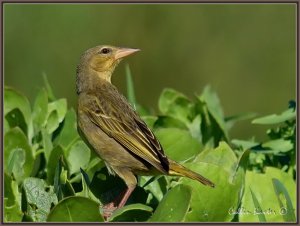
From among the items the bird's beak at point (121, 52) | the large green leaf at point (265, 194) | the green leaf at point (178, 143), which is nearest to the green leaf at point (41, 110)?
the green leaf at point (178, 143)

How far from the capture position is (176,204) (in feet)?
11.4

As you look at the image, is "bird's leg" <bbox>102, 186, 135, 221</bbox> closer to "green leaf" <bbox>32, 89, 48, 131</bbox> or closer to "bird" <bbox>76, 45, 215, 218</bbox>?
"bird" <bbox>76, 45, 215, 218</bbox>

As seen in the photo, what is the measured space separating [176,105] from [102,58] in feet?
2.84

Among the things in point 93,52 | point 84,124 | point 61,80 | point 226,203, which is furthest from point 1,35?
point 61,80

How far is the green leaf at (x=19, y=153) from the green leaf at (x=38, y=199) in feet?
1.41

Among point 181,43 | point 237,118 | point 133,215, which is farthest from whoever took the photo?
point 181,43

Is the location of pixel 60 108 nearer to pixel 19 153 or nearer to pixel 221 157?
pixel 19 153

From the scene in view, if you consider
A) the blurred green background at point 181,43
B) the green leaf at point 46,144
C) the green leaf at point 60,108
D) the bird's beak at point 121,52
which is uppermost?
the bird's beak at point 121,52

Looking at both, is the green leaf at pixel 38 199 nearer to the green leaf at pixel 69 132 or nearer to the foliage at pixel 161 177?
the foliage at pixel 161 177

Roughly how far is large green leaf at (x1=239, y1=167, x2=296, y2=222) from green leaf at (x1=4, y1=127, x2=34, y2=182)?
1.19 meters

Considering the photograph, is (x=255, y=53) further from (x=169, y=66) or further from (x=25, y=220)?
(x=25, y=220)

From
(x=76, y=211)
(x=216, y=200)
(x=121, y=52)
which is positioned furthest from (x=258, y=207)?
(x=121, y=52)

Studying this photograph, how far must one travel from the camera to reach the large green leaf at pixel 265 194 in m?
4.06

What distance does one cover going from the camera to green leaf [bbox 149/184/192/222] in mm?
3467
